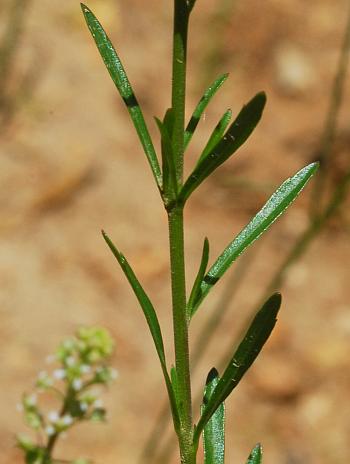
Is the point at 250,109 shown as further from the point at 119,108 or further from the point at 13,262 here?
the point at 119,108

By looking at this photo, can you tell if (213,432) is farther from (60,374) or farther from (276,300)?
(60,374)

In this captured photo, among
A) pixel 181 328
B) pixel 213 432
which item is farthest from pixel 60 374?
pixel 181 328

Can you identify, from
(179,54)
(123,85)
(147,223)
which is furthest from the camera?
(147,223)

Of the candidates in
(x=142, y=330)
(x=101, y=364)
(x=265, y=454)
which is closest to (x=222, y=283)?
(x=142, y=330)

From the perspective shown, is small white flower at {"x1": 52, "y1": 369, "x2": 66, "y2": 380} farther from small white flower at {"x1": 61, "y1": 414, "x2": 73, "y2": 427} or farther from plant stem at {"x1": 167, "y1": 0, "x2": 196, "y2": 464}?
plant stem at {"x1": 167, "y1": 0, "x2": 196, "y2": 464}

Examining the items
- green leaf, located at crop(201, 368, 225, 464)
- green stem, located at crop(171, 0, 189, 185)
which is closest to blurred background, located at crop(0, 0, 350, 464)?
green leaf, located at crop(201, 368, 225, 464)

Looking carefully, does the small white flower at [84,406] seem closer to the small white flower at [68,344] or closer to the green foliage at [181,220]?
the small white flower at [68,344]
